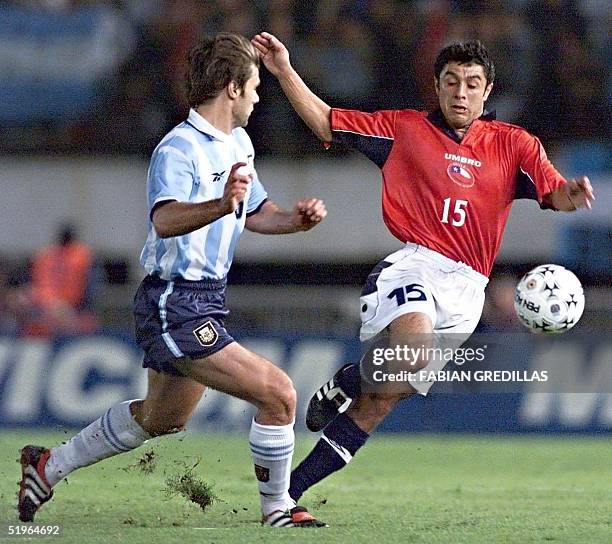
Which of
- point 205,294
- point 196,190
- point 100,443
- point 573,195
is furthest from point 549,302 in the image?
point 100,443

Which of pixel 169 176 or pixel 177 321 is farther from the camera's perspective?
pixel 177 321

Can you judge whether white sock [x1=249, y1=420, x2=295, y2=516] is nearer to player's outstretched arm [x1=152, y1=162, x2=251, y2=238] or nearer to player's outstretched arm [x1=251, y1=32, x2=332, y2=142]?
player's outstretched arm [x1=152, y1=162, x2=251, y2=238]

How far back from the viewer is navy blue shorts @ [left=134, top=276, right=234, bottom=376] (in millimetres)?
6230

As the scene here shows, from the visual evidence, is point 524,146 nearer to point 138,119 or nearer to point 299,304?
point 299,304

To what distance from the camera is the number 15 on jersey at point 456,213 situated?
7.16 m

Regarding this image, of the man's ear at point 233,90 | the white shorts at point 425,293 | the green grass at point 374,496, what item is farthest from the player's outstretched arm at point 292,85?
the green grass at point 374,496

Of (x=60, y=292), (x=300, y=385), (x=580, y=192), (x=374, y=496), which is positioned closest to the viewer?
(x=580, y=192)

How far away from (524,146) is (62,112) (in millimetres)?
8390

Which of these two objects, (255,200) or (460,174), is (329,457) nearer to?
(255,200)

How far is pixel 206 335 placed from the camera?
624 centimetres

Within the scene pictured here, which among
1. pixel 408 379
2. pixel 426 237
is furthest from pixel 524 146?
pixel 408 379

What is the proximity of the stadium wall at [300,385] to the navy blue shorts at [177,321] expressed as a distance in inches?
207

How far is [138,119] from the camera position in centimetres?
1440

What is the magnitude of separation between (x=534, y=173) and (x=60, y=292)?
7433mm
